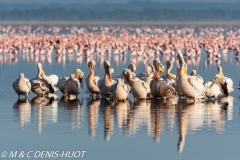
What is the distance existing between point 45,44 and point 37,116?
2488 centimetres

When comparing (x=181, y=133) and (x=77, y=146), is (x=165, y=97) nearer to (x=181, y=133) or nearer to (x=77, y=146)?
(x=181, y=133)

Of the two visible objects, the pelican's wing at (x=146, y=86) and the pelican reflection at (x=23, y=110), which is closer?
the pelican reflection at (x=23, y=110)

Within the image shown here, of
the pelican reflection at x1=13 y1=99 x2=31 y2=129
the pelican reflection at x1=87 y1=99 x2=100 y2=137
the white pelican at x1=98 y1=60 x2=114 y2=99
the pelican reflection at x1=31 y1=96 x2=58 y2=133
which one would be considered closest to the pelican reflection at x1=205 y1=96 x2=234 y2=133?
the pelican reflection at x1=87 y1=99 x2=100 y2=137

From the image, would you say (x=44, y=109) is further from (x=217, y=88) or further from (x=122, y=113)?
(x=217, y=88)

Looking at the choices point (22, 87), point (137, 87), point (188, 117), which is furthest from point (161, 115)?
point (22, 87)

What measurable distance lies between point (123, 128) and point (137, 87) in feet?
11.6

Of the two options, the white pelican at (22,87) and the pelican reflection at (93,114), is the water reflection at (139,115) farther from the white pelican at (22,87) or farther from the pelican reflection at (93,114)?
the white pelican at (22,87)

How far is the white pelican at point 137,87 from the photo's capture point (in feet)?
52.0

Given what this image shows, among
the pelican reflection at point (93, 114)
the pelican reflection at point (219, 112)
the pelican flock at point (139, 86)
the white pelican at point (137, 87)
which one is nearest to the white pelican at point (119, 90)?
the pelican flock at point (139, 86)

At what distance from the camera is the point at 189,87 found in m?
15.5

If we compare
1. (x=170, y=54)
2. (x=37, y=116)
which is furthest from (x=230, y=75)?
(x=170, y=54)

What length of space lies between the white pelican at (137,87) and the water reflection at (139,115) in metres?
0.12

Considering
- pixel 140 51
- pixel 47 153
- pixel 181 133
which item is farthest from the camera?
pixel 140 51

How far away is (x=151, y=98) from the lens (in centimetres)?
1644
